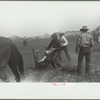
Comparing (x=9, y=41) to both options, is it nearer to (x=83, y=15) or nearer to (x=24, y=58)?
(x=24, y=58)

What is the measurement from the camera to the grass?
9.59 ft

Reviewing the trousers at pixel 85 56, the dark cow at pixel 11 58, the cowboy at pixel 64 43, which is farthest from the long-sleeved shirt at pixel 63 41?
the dark cow at pixel 11 58

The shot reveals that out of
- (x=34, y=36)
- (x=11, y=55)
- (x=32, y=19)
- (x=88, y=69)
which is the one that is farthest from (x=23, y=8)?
(x=88, y=69)

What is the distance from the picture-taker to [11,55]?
302 centimetres

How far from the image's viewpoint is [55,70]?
9.72 ft

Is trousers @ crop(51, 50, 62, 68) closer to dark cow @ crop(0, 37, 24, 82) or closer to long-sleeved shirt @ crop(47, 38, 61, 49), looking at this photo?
long-sleeved shirt @ crop(47, 38, 61, 49)

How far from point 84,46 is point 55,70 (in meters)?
0.52

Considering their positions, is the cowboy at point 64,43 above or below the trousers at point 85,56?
above

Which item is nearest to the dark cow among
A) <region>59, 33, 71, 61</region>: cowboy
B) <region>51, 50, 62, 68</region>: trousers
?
<region>51, 50, 62, 68</region>: trousers

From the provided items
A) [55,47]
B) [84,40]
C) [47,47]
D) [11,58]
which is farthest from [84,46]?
[11,58]

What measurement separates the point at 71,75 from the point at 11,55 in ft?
2.92

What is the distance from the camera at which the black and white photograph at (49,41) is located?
9.64ft

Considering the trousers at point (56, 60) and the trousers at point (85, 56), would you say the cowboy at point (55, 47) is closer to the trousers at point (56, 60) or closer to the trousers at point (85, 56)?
the trousers at point (56, 60)

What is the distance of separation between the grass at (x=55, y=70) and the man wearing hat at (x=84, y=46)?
0.18 feet
